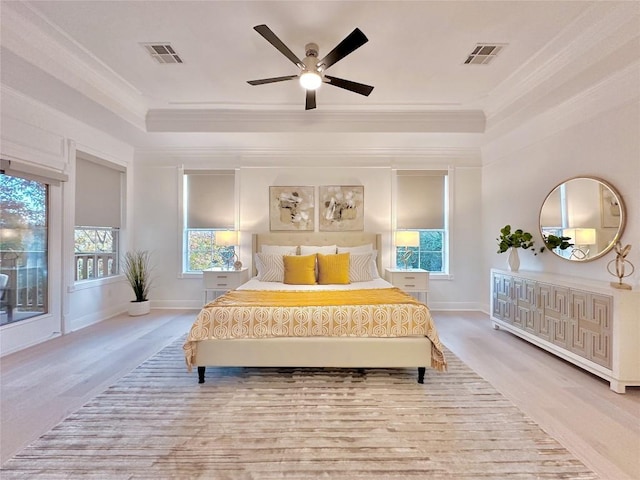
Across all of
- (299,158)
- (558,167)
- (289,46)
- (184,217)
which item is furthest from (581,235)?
(184,217)

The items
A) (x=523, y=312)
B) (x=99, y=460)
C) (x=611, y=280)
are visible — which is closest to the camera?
(x=99, y=460)

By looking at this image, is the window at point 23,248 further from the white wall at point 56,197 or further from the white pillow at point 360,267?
the white pillow at point 360,267

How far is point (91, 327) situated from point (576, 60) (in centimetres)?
644

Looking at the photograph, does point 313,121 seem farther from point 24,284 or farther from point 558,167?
point 24,284

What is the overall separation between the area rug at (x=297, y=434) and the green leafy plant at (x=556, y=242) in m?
2.03

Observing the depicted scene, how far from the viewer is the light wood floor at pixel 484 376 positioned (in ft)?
6.05

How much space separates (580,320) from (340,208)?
135 inches

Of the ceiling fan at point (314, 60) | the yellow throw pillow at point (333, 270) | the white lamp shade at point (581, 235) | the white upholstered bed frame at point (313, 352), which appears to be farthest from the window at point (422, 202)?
the white upholstered bed frame at point (313, 352)

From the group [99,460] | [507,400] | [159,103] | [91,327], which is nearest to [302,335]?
[99,460]

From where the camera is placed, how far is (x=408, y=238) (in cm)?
478

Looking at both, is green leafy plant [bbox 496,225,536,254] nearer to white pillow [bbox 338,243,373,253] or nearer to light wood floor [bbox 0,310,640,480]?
light wood floor [bbox 0,310,640,480]

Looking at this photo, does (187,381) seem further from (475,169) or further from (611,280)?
(475,169)

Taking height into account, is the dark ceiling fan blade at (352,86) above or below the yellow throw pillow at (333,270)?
above

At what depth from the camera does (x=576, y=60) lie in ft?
9.11
